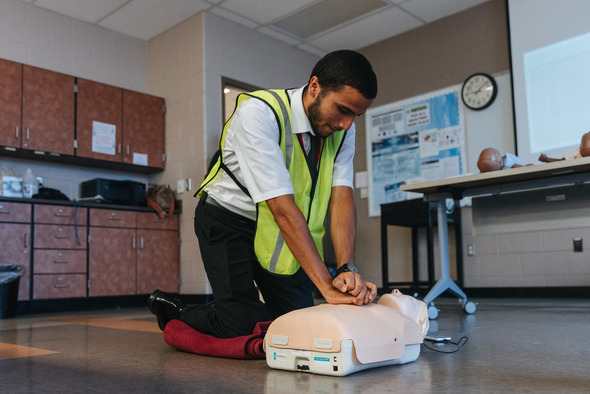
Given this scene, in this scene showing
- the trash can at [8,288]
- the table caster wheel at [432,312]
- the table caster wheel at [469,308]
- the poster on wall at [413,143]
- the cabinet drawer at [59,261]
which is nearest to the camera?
the table caster wheel at [432,312]

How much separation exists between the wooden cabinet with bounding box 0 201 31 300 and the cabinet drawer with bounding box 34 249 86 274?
9 centimetres

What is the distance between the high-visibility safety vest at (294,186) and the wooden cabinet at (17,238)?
3051mm

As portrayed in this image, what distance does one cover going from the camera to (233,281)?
5.84 feet

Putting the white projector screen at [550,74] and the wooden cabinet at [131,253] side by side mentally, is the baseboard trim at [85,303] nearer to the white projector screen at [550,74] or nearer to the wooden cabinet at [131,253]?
the wooden cabinet at [131,253]

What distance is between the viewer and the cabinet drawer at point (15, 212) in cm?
413

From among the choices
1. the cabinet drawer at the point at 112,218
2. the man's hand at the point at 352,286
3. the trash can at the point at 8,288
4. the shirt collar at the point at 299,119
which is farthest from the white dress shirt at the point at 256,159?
the cabinet drawer at the point at 112,218

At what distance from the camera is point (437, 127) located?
5.53m

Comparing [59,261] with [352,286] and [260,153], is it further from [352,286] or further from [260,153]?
[352,286]

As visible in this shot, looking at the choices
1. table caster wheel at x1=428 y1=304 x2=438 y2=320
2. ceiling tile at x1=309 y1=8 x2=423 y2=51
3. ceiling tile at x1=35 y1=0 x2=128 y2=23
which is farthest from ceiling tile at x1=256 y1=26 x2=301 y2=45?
table caster wheel at x1=428 y1=304 x2=438 y2=320

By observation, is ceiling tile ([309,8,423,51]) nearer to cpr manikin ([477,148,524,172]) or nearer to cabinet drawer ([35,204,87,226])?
cpr manikin ([477,148,524,172])

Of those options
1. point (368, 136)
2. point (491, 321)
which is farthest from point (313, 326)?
point (368, 136)

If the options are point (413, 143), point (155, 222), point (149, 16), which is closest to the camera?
point (155, 222)

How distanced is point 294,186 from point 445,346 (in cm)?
76

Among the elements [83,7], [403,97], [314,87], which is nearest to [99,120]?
[83,7]
